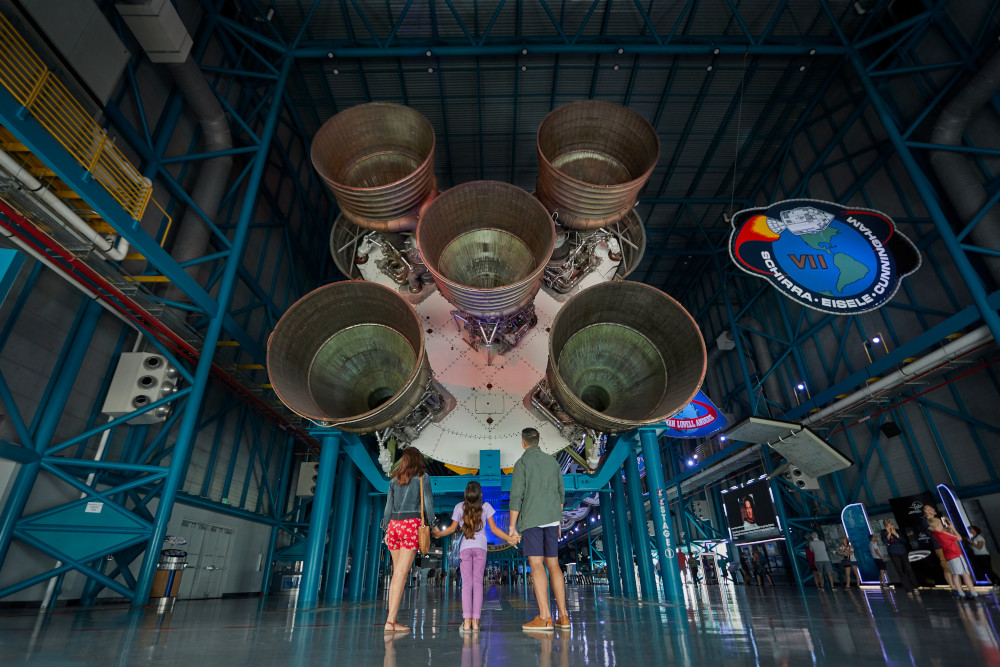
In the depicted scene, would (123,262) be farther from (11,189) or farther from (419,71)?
(419,71)

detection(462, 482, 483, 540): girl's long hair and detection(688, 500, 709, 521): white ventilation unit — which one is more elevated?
detection(688, 500, 709, 521): white ventilation unit

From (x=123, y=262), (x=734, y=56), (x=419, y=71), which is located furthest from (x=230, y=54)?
(x=734, y=56)

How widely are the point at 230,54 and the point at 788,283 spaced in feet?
43.9

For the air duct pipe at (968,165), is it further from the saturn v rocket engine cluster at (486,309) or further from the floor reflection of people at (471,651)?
the floor reflection of people at (471,651)

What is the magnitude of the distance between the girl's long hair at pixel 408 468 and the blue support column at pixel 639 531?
16.7ft

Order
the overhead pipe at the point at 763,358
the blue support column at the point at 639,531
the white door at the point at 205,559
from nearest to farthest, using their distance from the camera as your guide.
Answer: the blue support column at the point at 639,531, the white door at the point at 205,559, the overhead pipe at the point at 763,358

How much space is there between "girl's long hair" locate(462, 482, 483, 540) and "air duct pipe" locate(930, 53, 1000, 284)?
39.2ft

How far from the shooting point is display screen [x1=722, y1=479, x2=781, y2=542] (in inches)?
664

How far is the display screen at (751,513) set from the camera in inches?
664

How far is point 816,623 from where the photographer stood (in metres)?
3.97

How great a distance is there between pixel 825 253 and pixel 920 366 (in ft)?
15.2

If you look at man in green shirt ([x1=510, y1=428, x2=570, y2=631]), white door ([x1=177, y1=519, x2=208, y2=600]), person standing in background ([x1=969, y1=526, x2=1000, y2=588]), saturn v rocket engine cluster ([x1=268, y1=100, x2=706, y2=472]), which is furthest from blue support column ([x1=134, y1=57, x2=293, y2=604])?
person standing in background ([x1=969, y1=526, x2=1000, y2=588])

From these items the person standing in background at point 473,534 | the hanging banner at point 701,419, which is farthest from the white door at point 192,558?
the hanging banner at point 701,419

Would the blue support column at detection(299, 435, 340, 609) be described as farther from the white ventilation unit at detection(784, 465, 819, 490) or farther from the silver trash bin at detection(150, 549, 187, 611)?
the white ventilation unit at detection(784, 465, 819, 490)
